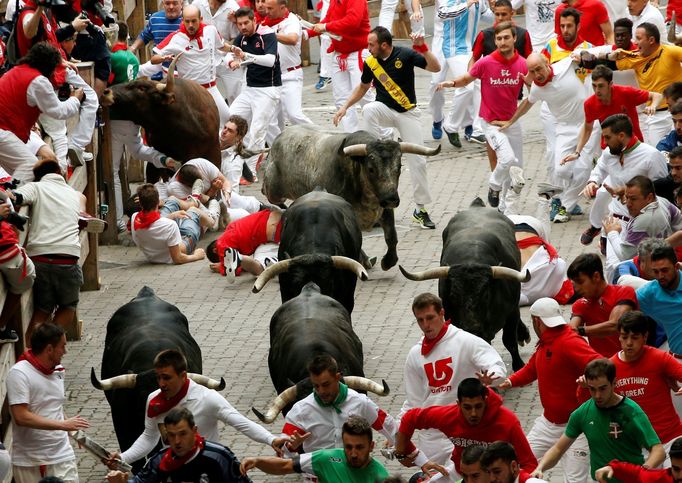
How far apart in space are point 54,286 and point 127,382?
2.58 metres

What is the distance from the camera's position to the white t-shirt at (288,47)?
20.7 meters

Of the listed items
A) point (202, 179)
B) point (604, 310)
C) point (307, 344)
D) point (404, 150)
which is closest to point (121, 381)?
point (307, 344)

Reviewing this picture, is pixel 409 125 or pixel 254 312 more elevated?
pixel 409 125

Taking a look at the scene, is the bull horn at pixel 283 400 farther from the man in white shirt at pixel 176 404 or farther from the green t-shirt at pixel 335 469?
the green t-shirt at pixel 335 469

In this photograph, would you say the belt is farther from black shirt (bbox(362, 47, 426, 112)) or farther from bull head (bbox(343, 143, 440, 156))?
black shirt (bbox(362, 47, 426, 112))

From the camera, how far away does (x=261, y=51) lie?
20.0m

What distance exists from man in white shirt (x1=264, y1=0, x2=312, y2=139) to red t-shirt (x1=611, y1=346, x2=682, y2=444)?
10900 millimetres

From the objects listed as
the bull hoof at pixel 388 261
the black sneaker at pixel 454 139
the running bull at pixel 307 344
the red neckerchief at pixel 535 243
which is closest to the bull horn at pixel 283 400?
the running bull at pixel 307 344

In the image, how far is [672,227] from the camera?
1319cm

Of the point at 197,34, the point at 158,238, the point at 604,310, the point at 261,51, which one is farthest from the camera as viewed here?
the point at 261,51

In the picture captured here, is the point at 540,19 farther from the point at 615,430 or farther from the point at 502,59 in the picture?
the point at 615,430

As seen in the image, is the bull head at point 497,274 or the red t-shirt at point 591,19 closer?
the bull head at point 497,274

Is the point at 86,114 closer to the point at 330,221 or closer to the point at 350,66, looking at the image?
the point at 330,221

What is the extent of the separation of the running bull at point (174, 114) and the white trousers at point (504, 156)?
3428mm
